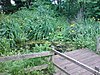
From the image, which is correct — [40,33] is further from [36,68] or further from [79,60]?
[36,68]

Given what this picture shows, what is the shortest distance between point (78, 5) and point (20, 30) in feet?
10.5

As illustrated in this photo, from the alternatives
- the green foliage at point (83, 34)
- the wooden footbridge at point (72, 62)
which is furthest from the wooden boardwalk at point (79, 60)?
the green foliage at point (83, 34)

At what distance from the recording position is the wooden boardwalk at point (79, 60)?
5.70m

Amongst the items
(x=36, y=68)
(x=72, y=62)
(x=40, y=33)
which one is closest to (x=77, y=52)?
(x=40, y=33)

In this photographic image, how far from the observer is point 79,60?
645cm

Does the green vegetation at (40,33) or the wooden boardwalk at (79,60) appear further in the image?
the green vegetation at (40,33)

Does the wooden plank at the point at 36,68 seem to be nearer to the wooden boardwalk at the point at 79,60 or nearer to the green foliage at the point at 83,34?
the wooden boardwalk at the point at 79,60

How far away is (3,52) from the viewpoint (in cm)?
643

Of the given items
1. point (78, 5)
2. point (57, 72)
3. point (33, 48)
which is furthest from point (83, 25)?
point (57, 72)

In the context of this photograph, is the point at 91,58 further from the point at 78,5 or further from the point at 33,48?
the point at 78,5

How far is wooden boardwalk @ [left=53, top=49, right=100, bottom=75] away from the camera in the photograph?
5.70m

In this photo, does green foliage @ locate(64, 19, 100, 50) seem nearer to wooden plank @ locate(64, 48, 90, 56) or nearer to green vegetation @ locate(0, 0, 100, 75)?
green vegetation @ locate(0, 0, 100, 75)

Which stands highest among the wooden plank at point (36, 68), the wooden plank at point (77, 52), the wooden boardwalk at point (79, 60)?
the wooden plank at point (36, 68)

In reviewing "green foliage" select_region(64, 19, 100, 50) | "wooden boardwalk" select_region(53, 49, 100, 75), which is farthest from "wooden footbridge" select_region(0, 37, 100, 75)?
"green foliage" select_region(64, 19, 100, 50)
